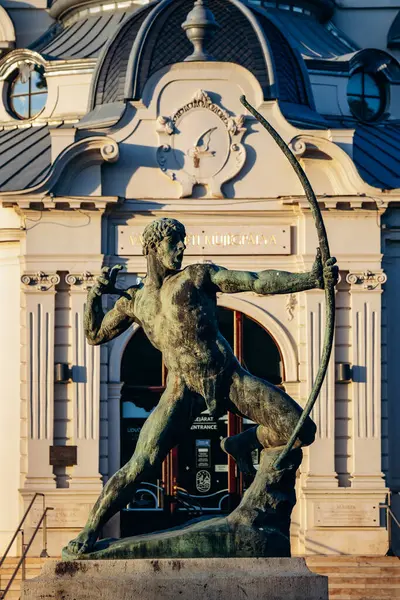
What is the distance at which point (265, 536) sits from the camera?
17.5m

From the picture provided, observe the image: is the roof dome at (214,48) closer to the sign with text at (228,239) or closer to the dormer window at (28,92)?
the sign with text at (228,239)

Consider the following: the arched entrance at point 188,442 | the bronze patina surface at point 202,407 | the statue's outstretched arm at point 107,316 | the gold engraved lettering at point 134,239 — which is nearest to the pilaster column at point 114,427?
the arched entrance at point 188,442

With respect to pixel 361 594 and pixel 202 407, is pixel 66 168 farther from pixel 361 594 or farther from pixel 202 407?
pixel 202 407

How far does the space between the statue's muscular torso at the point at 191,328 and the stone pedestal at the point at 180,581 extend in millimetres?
1479

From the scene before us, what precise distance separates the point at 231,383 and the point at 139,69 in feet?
52.5

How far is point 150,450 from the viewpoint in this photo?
17688 mm

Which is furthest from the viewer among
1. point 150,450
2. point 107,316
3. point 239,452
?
point 107,316

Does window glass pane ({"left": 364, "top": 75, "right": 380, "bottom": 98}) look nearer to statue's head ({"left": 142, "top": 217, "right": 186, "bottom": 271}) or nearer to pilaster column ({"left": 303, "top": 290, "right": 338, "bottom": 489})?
pilaster column ({"left": 303, "top": 290, "right": 338, "bottom": 489})

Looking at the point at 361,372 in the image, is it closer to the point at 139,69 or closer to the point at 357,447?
the point at 357,447

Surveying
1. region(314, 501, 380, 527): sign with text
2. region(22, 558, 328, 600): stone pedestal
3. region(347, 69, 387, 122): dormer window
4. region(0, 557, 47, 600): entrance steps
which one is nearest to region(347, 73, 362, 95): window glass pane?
region(347, 69, 387, 122): dormer window

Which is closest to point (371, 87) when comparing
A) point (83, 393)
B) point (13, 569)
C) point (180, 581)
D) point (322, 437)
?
point (322, 437)

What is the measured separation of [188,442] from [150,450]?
15123 millimetres

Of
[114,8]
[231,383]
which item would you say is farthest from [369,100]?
[231,383]

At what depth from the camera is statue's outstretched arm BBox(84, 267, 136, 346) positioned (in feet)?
59.5
